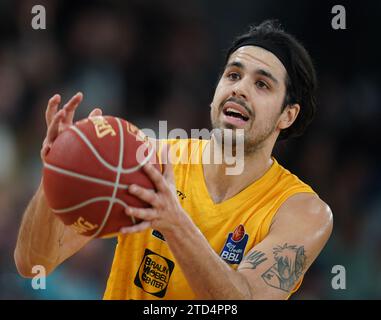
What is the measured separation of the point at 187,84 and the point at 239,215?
450cm

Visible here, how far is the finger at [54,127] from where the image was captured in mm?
3912

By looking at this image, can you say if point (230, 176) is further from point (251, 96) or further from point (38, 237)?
point (38, 237)

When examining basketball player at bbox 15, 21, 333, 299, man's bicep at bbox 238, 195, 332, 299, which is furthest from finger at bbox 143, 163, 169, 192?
man's bicep at bbox 238, 195, 332, 299

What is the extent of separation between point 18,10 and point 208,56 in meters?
2.57

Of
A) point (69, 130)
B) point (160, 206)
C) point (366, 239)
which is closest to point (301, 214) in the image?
point (160, 206)

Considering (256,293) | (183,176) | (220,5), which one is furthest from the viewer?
(220,5)

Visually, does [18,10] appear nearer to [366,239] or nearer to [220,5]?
[220,5]

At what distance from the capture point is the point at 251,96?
15.8 ft

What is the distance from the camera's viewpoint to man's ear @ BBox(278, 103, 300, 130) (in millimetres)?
5199

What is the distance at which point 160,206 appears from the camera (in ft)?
11.4

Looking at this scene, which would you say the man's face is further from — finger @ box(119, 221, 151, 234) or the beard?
finger @ box(119, 221, 151, 234)

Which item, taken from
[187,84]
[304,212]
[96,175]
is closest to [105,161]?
[96,175]

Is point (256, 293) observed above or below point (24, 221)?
below

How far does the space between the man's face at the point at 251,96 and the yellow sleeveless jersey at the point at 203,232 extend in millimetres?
383
